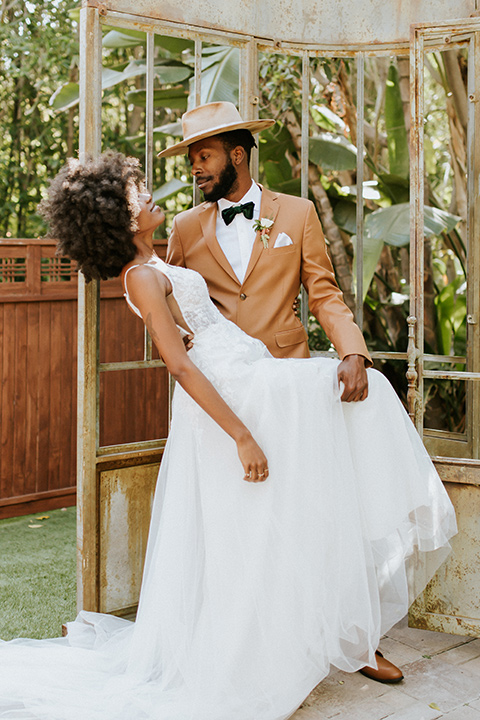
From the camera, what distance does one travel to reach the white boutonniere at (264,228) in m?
2.95

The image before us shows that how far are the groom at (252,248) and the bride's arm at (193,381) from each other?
478 mm

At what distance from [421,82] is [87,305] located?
169cm

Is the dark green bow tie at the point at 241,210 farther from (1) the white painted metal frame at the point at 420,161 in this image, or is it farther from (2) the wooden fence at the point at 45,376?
(2) the wooden fence at the point at 45,376

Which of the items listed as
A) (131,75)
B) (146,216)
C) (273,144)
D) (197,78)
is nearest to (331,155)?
(273,144)

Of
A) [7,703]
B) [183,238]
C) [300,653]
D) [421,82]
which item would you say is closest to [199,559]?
[300,653]

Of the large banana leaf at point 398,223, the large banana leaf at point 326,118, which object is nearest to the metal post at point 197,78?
the large banana leaf at point 398,223

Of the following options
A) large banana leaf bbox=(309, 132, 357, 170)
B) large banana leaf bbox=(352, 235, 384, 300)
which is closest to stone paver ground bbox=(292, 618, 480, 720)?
large banana leaf bbox=(352, 235, 384, 300)

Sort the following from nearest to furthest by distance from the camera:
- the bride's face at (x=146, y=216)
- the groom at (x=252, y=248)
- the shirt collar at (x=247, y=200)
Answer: the bride's face at (x=146, y=216) < the groom at (x=252, y=248) < the shirt collar at (x=247, y=200)

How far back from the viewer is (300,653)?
2.48 metres

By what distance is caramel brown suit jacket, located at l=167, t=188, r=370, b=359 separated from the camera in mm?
2947

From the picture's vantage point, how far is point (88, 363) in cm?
305

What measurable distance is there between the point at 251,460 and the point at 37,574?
2041mm

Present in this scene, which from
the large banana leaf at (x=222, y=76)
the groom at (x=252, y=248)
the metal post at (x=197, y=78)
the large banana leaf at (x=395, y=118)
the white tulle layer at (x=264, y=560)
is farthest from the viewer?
the large banana leaf at (x=395, y=118)

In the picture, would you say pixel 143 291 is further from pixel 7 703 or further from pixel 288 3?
pixel 288 3
